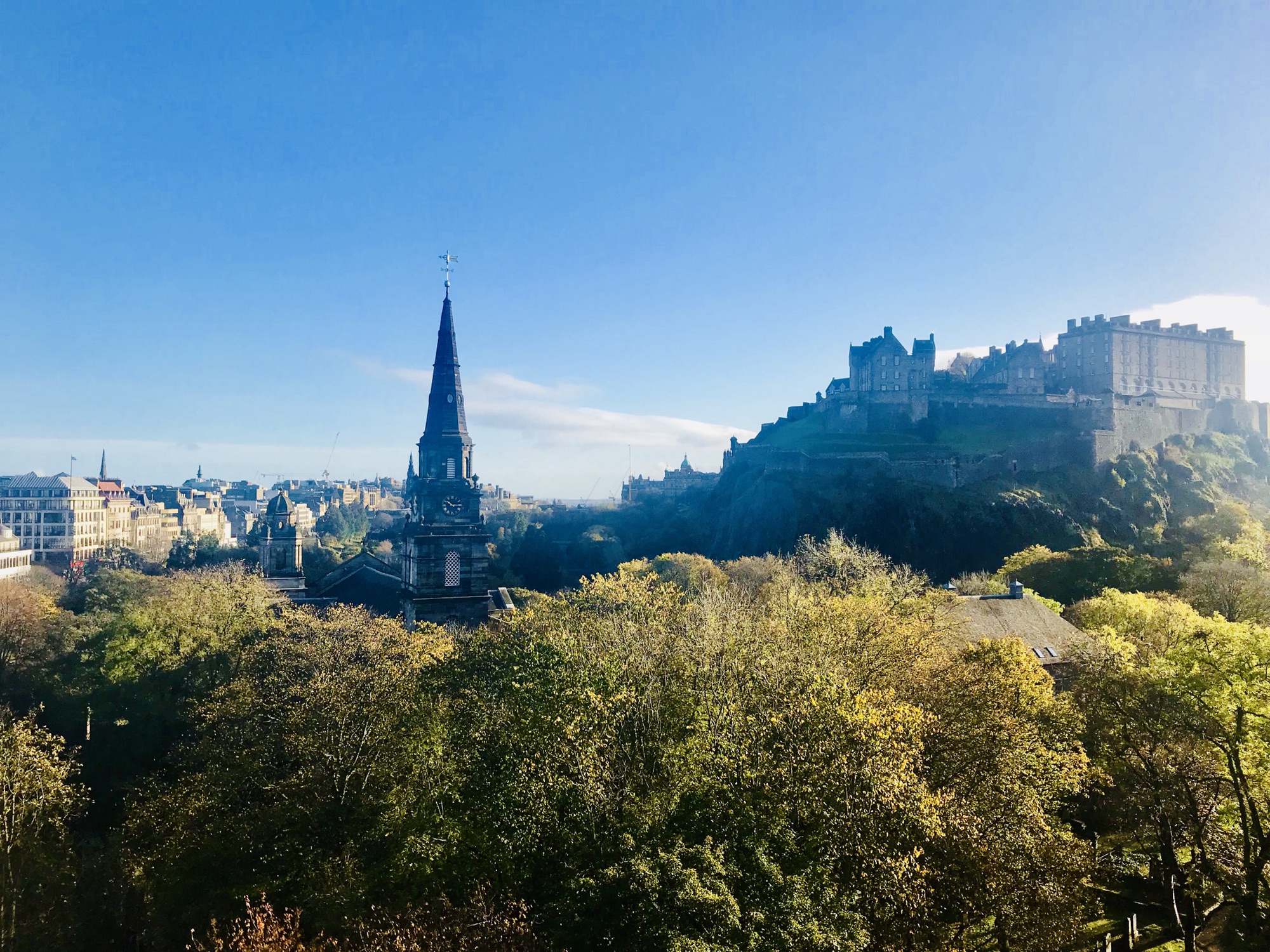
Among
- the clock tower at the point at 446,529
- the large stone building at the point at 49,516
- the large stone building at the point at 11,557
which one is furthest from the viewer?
the large stone building at the point at 49,516

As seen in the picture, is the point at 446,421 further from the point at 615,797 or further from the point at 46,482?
the point at 46,482

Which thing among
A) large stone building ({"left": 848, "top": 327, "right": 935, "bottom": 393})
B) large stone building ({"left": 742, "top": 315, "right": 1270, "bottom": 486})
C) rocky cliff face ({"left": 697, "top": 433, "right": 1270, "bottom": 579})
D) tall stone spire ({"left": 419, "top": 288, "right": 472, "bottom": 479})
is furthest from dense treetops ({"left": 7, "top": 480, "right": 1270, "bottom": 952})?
large stone building ({"left": 848, "top": 327, "right": 935, "bottom": 393})

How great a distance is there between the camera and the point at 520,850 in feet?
50.4

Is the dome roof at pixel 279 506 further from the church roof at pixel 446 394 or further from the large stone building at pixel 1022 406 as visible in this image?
the large stone building at pixel 1022 406

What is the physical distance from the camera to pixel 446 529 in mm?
36781

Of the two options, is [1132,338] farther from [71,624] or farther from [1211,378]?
[71,624]

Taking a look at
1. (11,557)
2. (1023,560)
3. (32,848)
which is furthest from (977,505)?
(11,557)

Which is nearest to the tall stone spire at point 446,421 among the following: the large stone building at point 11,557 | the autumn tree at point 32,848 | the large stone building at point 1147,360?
the autumn tree at point 32,848

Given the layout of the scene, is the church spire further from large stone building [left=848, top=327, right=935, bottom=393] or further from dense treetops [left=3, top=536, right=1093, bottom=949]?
large stone building [left=848, top=327, right=935, bottom=393]

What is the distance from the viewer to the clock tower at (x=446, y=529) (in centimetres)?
3656

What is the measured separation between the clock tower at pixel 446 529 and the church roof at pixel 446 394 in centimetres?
4

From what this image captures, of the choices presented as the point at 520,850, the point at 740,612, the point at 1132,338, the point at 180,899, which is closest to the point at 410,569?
the point at 740,612

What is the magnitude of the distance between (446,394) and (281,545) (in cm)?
2388

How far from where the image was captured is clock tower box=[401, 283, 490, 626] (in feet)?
120
